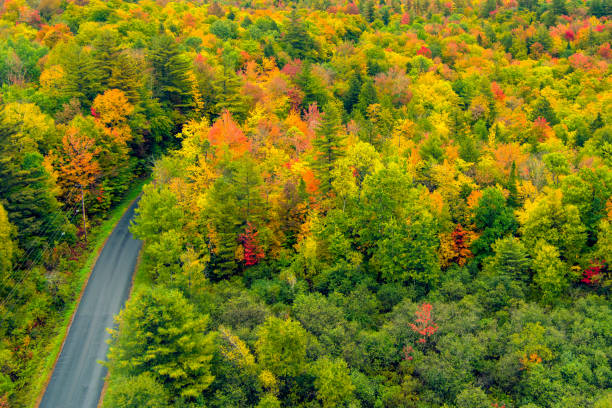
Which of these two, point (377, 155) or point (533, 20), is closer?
point (377, 155)

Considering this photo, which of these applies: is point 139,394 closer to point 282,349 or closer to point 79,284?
point 282,349

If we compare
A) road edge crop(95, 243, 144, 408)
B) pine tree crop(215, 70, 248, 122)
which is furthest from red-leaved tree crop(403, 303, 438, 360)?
pine tree crop(215, 70, 248, 122)

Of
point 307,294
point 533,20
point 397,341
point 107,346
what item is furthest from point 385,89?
point 533,20

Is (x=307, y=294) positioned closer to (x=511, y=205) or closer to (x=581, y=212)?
(x=511, y=205)

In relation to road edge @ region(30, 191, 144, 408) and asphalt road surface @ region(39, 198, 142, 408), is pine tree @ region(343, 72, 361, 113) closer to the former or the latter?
road edge @ region(30, 191, 144, 408)

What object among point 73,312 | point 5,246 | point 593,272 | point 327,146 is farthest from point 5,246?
point 593,272

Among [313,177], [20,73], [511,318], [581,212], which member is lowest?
[511,318]
